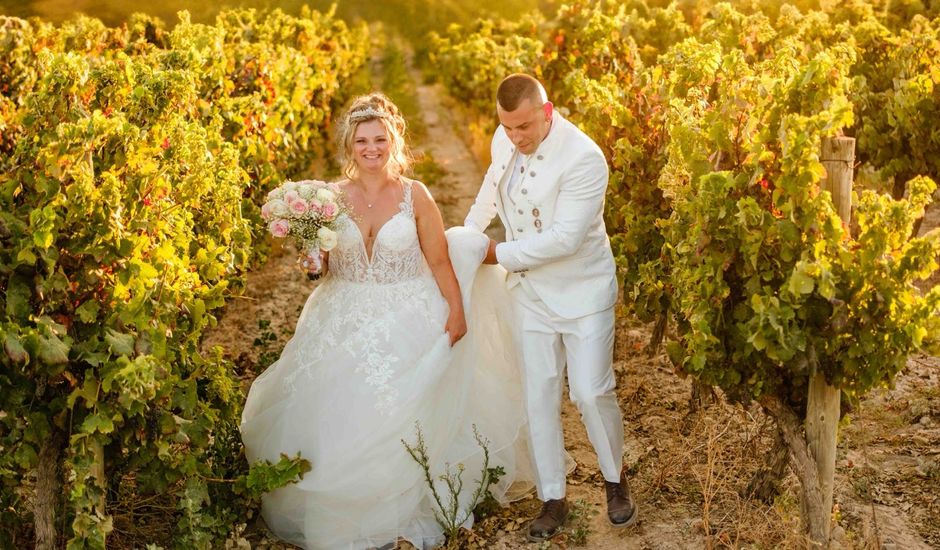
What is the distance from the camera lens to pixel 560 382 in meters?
4.82

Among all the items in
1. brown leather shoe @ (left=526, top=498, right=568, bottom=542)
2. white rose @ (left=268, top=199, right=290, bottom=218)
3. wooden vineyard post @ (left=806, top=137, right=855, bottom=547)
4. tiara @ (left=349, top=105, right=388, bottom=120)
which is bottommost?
brown leather shoe @ (left=526, top=498, right=568, bottom=542)

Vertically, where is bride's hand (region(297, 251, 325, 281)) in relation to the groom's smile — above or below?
below

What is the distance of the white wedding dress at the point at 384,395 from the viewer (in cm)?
468

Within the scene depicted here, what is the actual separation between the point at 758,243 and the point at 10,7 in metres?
19.6

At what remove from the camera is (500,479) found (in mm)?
5094

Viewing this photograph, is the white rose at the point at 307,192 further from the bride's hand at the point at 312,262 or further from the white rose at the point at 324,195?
the bride's hand at the point at 312,262

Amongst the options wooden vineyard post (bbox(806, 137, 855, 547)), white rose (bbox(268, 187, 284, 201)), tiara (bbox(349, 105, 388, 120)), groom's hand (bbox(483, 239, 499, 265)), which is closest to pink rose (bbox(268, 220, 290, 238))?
white rose (bbox(268, 187, 284, 201))

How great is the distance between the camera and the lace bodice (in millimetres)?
4945

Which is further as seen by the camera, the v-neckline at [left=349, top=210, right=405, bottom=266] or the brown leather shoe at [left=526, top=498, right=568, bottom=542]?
the v-neckline at [left=349, top=210, right=405, bottom=266]

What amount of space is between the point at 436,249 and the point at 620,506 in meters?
1.59

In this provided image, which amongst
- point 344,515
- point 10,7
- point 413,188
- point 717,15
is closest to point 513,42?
point 717,15

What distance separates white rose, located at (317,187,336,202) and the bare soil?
168 centimetres

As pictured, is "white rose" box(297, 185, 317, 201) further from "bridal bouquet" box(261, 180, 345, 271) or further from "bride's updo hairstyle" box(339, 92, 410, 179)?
"bride's updo hairstyle" box(339, 92, 410, 179)

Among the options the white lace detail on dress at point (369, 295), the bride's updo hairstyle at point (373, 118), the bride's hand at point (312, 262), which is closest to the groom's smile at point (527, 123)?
the bride's updo hairstyle at point (373, 118)
